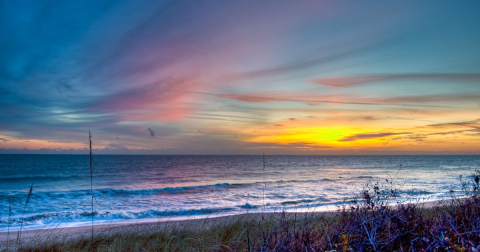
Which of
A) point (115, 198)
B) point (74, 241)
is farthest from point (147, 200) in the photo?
point (74, 241)

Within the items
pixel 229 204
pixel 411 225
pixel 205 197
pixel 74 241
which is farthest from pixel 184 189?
pixel 411 225

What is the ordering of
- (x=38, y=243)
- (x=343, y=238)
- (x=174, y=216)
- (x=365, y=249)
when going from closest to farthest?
(x=365, y=249)
(x=343, y=238)
(x=38, y=243)
(x=174, y=216)

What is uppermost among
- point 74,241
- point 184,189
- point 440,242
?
point 440,242

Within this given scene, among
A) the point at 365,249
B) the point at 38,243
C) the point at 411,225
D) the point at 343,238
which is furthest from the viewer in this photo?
the point at 38,243

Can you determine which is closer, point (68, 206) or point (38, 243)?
point (38, 243)

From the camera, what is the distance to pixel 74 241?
7.49m

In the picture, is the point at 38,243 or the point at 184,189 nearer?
the point at 38,243

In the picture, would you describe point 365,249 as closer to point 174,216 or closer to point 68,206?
point 174,216

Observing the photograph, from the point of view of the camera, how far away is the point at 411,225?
8.50ft

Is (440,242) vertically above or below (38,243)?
above

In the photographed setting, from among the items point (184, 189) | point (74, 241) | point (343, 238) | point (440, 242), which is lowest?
point (184, 189)

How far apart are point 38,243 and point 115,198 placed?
668 inches

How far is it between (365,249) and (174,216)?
1574 cm

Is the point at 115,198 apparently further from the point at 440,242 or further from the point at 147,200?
the point at 440,242
